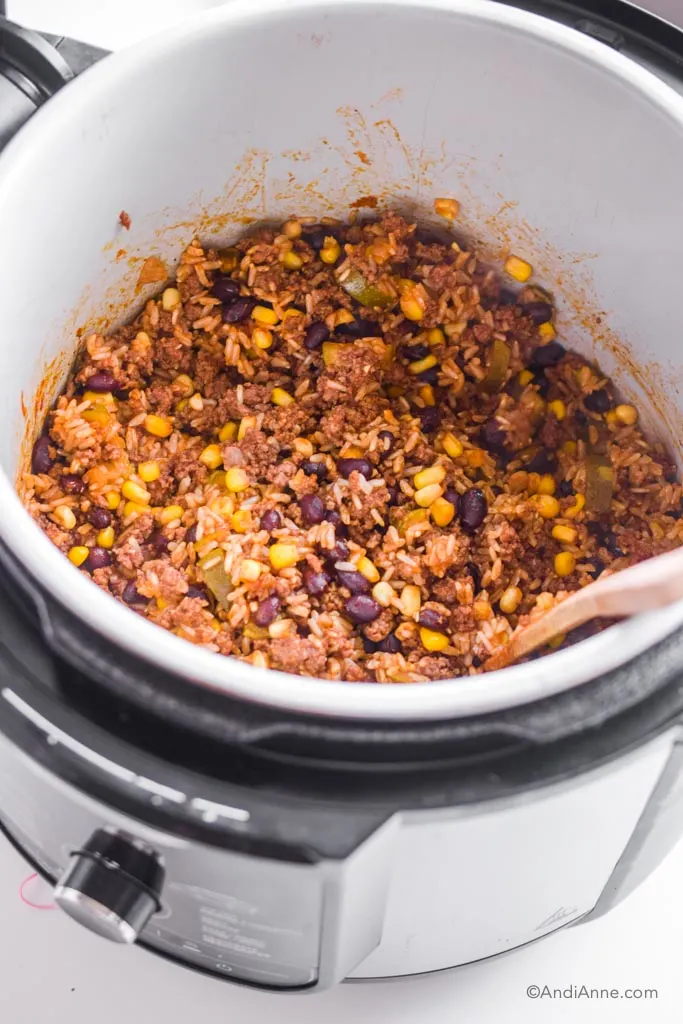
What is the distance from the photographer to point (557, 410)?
159 cm

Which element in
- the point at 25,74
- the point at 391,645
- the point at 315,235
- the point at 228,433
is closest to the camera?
the point at 25,74

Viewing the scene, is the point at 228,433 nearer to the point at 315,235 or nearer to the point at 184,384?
the point at 184,384

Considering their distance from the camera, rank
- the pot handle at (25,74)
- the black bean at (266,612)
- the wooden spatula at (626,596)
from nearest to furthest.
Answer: the wooden spatula at (626,596), the pot handle at (25,74), the black bean at (266,612)

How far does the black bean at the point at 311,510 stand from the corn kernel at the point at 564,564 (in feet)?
1.14

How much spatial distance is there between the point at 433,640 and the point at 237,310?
0.63 m

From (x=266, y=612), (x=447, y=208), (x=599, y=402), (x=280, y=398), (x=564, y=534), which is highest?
(x=447, y=208)

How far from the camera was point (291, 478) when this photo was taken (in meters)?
1.48

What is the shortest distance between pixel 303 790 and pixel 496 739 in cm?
17

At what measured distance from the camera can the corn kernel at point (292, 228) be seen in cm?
162

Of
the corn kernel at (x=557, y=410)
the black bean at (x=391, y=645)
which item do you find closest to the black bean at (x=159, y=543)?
the black bean at (x=391, y=645)

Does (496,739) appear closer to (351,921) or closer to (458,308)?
(351,921)

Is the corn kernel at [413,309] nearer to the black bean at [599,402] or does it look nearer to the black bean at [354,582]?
the black bean at [599,402]

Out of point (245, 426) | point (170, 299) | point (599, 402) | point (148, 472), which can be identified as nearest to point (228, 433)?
point (245, 426)

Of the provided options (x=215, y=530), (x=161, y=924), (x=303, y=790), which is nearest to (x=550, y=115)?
(x=215, y=530)
